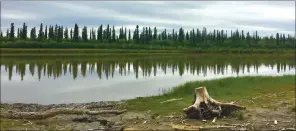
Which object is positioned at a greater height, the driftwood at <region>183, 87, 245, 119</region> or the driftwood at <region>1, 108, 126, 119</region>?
the driftwood at <region>183, 87, 245, 119</region>

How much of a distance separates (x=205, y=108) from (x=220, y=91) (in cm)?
966

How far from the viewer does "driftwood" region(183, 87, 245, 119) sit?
14.3 meters

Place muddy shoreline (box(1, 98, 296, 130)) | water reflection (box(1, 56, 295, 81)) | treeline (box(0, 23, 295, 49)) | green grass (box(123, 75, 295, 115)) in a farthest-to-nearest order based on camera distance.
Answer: treeline (box(0, 23, 295, 49)) < water reflection (box(1, 56, 295, 81)) < green grass (box(123, 75, 295, 115)) < muddy shoreline (box(1, 98, 296, 130))

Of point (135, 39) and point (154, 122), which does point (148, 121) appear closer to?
point (154, 122)

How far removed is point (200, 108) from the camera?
1448 centimetres

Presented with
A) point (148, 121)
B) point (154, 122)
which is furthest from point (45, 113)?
point (154, 122)

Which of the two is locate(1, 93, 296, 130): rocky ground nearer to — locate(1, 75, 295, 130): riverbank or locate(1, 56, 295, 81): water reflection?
locate(1, 75, 295, 130): riverbank

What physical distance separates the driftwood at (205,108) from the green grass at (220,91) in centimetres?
138

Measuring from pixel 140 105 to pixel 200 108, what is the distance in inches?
189

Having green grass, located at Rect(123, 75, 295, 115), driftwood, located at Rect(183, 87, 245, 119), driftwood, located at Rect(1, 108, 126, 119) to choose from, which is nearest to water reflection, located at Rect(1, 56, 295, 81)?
green grass, located at Rect(123, 75, 295, 115)

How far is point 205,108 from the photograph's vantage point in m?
14.7

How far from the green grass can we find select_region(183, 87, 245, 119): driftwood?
1.38 meters

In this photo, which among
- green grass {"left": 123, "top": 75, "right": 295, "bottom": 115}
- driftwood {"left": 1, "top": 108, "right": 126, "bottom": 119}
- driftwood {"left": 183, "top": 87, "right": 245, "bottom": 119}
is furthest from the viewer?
green grass {"left": 123, "top": 75, "right": 295, "bottom": 115}

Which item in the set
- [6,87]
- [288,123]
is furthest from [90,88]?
[288,123]
